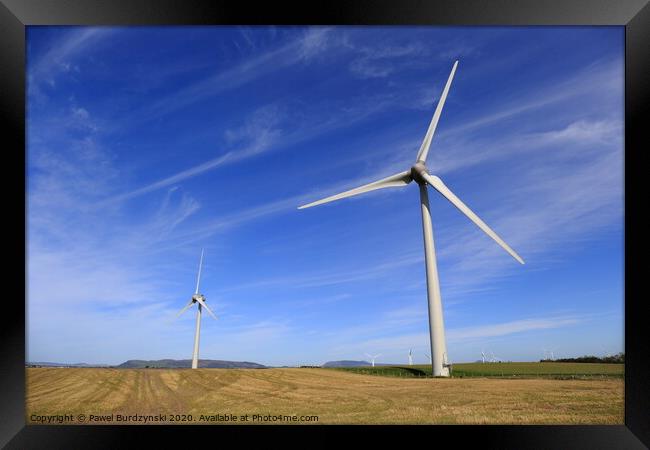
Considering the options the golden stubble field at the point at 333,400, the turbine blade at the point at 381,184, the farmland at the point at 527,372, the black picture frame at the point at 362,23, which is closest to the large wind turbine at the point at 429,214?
the turbine blade at the point at 381,184

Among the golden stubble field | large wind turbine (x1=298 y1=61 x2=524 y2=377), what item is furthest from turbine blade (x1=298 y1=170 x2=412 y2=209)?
the golden stubble field

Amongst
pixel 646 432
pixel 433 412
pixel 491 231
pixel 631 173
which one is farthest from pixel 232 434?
pixel 491 231

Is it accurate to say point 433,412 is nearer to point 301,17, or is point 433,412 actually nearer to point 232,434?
point 232,434

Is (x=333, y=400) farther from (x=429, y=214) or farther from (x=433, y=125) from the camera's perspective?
(x=433, y=125)

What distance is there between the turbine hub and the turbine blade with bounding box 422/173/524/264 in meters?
0.29

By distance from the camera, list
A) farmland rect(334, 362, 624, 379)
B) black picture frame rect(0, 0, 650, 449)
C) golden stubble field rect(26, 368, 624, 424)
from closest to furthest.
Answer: black picture frame rect(0, 0, 650, 449) < golden stubble field rect(26, 368, 624, 424) < farmland rect(334, 362, 624, 379)

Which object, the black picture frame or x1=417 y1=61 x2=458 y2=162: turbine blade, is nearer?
the black picture frame

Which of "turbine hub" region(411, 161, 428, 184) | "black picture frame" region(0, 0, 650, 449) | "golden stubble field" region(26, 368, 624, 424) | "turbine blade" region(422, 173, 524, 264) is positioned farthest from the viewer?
"turbine hub" region(411, 161, 428, 184)

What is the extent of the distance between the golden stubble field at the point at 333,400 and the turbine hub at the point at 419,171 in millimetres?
9474

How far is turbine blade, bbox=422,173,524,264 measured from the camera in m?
15.5

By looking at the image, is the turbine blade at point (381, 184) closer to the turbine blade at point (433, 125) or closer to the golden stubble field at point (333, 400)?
the turbine blade at point (433, 125)

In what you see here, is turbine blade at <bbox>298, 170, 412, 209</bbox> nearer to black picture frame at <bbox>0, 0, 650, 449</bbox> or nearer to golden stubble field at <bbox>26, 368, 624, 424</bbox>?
golden stubble field at <bbox>26, 368, 624, 424</bbox>

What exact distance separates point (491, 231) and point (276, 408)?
33.3ft

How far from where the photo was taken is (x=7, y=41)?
7.72 meters
